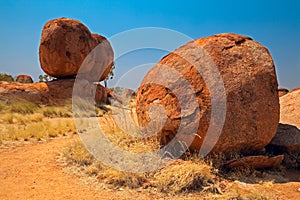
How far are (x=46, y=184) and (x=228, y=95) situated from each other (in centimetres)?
326

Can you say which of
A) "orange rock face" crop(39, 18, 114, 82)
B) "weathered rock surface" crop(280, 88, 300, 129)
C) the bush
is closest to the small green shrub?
the bush

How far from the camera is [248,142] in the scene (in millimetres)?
4379

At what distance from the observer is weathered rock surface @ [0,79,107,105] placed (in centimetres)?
1296

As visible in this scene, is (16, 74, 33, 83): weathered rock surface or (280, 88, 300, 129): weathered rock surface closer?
(280, 88, 300, 129): weathered rock surface

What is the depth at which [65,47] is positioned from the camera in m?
13.7

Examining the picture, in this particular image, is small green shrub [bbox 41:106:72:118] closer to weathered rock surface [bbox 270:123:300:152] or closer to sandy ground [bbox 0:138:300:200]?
sandy ground [bbox 0:138:300:200]

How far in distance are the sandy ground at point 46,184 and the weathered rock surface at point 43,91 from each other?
855 cm

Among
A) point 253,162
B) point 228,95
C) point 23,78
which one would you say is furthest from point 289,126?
point 23,78

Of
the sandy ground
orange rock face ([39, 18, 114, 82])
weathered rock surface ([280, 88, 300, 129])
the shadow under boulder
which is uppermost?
orange rock face ([39, 18, 114, 82])

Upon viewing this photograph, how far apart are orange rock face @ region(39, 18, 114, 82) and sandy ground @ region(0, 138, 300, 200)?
929cm

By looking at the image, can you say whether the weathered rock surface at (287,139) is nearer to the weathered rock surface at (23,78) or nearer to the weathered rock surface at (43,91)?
the weathered rock surface at (43,91)

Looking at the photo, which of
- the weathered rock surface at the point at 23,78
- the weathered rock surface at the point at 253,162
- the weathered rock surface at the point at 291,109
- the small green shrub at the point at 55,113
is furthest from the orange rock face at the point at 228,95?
the weathered rock surface at the point at 23,78

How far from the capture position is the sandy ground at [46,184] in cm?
341

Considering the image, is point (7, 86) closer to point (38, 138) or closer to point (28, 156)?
point (38, 138)
